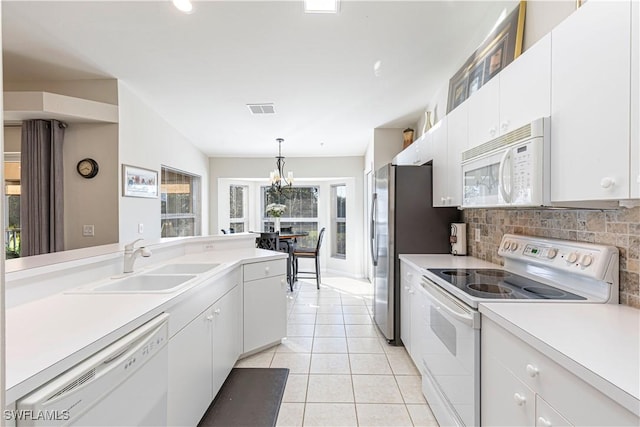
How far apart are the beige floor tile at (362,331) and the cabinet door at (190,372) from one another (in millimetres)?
1688

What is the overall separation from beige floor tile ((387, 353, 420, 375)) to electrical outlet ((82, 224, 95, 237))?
3212 mm

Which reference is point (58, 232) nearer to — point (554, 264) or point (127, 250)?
point (127, 250)

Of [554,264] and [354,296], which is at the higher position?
[554,264]

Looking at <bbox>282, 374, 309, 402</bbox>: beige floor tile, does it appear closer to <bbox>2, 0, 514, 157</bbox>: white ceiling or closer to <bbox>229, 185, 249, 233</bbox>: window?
<bbox>2, 0, 514, 157</bbox>: white ceiling

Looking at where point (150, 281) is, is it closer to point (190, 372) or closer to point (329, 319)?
point (190, 372)

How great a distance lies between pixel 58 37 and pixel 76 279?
6.70 feet

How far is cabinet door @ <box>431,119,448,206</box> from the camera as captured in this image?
101 inches

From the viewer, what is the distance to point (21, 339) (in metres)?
0.99

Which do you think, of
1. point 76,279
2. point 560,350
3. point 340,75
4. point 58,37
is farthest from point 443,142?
point 58,37

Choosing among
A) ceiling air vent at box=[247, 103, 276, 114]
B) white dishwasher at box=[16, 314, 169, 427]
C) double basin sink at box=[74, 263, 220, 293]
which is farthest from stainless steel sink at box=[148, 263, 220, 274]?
ceiling air vent at box=[247, 103, 276, 114]

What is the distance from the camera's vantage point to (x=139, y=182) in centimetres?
353

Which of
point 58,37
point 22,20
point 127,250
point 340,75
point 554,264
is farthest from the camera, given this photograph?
point 340,75

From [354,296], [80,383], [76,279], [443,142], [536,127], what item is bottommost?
[354,296]

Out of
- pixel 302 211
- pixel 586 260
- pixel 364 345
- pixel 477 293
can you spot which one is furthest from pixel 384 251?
pixel 302 211
